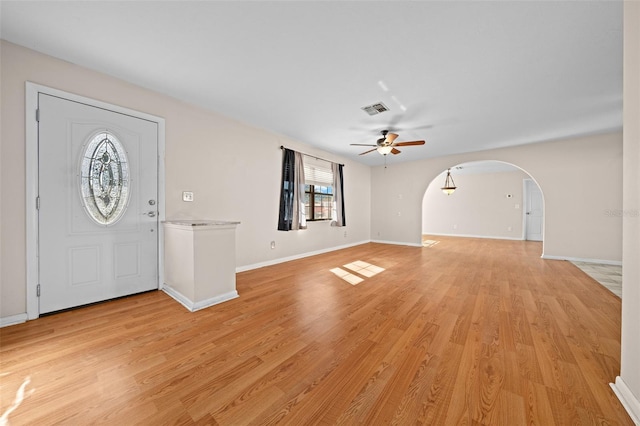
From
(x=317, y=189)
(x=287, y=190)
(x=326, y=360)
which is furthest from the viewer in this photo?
(x=317, y=189)

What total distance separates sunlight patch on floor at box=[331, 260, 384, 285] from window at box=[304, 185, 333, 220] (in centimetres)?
165

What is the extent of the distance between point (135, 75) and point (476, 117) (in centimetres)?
470

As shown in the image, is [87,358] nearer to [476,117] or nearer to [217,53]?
[217,53]

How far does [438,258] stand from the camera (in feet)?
16.5

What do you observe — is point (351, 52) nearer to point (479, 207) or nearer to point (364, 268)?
point (364, 268)

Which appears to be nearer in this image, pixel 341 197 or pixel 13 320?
pixel 13 320

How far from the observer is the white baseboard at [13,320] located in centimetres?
202

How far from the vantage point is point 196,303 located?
2.40 meters

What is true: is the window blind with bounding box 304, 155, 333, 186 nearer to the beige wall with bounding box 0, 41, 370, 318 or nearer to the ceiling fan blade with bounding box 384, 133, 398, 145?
the beige wall with bounding box 0, 41, 370, 318

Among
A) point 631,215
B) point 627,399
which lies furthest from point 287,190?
point 627,399

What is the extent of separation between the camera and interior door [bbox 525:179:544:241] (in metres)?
7.88

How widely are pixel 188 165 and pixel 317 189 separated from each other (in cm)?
302

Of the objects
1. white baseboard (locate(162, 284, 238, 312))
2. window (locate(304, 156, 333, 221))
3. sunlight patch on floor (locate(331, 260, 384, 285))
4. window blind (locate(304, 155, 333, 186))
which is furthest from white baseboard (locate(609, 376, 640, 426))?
window blind (locate(304, 155, 333, 186))

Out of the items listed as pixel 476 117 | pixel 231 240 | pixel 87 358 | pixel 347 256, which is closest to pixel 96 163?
pixel 231 240
